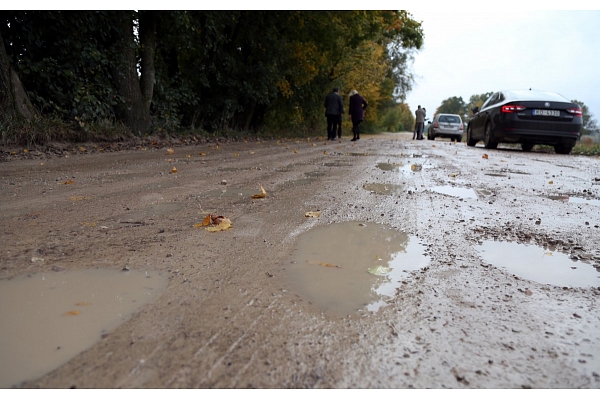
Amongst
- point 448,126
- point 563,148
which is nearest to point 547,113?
point 563,148

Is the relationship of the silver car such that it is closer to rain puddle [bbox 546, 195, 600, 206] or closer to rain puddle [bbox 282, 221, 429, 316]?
rain puddle [bbox 546, 195, 600, 206]

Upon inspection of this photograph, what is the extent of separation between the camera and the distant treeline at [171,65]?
27.1 ft

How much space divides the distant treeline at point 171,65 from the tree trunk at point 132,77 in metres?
0.02

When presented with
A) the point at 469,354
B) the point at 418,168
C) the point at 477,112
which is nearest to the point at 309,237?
the point at 469,354

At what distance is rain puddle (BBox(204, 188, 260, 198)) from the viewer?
373 centimetres

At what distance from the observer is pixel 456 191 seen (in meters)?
4.12

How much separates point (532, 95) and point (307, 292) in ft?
36.9

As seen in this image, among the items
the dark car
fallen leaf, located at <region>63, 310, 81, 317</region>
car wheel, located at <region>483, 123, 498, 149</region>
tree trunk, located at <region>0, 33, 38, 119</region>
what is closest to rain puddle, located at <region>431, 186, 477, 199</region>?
fallen leaf, located at <region>63, 310, 81, 317</region>

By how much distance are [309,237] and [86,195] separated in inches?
83.5

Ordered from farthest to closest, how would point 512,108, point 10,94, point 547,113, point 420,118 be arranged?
point 420,118 < point 512,108 < point 547,113 < point 10,94

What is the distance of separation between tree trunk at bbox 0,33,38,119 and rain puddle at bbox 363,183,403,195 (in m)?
6.32

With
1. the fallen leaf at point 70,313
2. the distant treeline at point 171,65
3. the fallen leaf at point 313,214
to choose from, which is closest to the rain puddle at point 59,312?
the fallen leaf at point 70,313

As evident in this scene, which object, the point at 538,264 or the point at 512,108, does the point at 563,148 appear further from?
the point at 538,264

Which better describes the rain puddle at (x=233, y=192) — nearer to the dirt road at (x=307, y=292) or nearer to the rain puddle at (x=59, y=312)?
the dirt road at (x=307, y=292)
